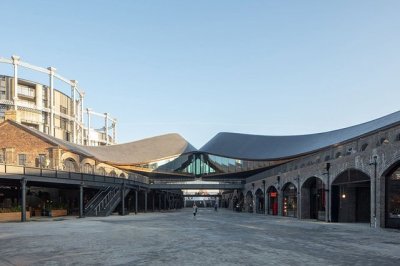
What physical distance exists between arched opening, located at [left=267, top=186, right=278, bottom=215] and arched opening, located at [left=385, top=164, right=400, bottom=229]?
26.8 m

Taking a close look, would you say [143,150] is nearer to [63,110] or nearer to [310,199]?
[63,110]

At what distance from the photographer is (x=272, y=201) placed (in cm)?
5603

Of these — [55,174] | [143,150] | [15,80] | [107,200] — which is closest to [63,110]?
[15,80]

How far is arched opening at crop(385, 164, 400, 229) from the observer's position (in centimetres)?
2555

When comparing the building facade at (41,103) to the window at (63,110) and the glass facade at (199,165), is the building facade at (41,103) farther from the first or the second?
the glass facade at (199,165)

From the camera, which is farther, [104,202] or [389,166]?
[104,202]

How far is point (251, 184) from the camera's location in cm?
6912

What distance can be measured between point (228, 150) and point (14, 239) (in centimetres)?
8185

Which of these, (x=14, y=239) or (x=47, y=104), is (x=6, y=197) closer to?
(x=14, y=239)

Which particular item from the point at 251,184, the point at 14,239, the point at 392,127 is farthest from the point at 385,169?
the point at 251,184

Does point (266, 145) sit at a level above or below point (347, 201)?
above

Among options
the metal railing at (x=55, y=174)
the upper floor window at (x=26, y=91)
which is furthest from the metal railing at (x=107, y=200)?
the upper floor window at (x=26, y=91)

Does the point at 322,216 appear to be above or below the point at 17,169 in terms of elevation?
below

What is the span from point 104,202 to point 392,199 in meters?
29.8
